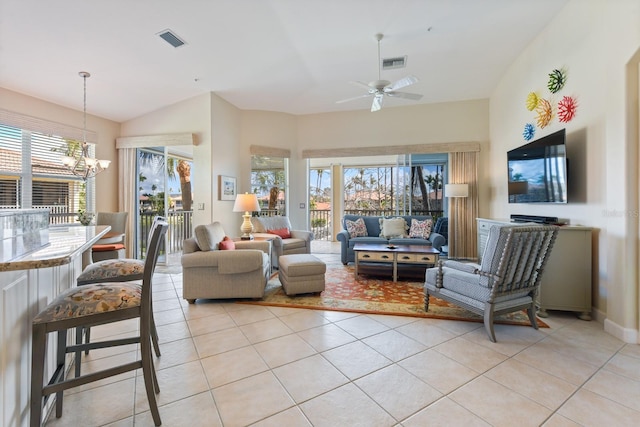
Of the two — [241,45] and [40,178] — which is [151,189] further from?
[241,45]

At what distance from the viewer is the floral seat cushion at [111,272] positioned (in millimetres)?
1950

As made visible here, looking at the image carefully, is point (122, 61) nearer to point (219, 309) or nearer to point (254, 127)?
point (254, 127)

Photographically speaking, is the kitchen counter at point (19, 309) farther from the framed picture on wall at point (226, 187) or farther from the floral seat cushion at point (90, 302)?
the framed picture on wall at point (226, 187)

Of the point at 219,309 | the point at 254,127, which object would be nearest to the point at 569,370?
the point at 219,309

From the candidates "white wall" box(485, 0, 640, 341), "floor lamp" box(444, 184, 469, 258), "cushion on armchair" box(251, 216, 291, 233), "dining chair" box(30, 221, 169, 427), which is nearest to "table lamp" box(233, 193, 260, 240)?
"cushion on armchair" box(251, 216, 291, 233)

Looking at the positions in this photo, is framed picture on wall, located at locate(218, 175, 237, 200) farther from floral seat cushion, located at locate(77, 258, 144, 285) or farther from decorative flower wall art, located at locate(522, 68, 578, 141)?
decorative flower wall art, located at locate(522, 68, 578, 141)

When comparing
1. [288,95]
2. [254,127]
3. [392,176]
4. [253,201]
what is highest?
[288,95]

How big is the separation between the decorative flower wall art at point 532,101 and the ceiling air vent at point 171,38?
4.70m

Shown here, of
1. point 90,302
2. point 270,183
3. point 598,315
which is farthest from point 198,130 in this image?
point 598,315

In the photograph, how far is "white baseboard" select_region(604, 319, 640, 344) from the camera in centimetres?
226

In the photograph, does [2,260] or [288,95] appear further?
[288,95]

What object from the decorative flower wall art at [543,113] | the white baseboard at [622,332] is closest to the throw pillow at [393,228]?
the decorative flower wall art at [543,113]

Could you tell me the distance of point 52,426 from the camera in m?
1.44

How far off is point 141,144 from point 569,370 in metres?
6.38
